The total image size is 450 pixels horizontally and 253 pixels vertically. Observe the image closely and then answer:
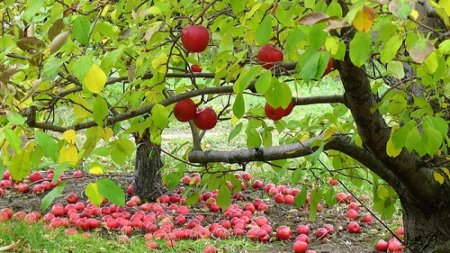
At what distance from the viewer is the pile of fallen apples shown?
14.9ft

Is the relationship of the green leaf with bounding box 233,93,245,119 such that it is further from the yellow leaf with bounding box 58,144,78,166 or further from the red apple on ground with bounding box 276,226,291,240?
the red apple on ground with bounding box 276,226,291,240

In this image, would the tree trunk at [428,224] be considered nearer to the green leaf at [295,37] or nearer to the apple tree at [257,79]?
the apple tree at [257,79]

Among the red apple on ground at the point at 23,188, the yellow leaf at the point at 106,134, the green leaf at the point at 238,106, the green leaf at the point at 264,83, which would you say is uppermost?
the green leaf at the point at 264,83

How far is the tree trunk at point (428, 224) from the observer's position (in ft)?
10.1

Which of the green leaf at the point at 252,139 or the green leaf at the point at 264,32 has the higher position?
the green leaf at the point at 264,32

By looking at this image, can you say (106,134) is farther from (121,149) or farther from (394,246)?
(394,246)

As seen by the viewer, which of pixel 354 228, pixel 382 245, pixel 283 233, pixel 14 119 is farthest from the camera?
pixel 354 228

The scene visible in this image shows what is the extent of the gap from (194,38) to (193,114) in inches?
18.7

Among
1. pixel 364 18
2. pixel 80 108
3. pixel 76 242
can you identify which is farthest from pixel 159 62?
pixel 76 242

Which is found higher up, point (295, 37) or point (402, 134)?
point (295, 37)

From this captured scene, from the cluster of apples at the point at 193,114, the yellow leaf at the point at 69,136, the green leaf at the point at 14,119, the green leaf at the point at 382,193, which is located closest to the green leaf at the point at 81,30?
the green leaf at the point at 14,119

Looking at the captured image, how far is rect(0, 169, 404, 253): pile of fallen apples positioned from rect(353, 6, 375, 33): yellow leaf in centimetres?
288

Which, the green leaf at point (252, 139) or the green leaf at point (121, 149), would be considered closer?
the green leaf at point (121, 149)

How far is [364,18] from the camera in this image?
4.54 feet
